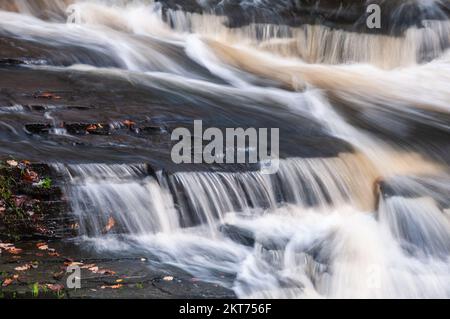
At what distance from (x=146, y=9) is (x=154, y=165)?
267 inches

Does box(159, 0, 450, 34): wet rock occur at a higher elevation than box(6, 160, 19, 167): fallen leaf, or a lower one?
higher

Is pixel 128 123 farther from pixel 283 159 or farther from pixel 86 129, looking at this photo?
pixel 283 159

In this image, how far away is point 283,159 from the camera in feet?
29.3

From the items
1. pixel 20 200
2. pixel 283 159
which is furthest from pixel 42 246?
pixel 283 159

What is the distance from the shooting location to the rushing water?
737 cm

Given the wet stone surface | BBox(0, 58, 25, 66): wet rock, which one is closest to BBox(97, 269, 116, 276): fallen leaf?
the wet stone surface

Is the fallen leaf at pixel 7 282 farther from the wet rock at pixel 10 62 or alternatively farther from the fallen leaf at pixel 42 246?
the wet rock at pixel 10 62

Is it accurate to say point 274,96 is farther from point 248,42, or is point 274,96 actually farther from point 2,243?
point 2,243

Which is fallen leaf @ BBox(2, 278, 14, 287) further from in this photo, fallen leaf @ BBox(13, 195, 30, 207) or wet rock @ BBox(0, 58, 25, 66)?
wet rock @ BBox(0, 58, 25, 66)

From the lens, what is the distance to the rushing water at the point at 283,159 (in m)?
7.37

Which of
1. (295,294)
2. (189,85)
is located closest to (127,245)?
(295,294)
